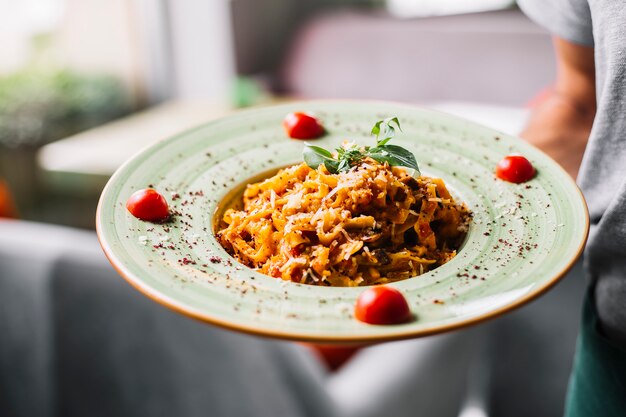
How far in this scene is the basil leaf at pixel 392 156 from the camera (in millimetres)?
1298

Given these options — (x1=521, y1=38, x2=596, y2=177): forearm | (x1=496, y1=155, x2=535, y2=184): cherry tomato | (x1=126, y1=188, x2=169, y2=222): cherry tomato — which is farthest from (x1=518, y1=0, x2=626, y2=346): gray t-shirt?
(x1=126, y1=188, x2=169, y2=222): cherry tomato

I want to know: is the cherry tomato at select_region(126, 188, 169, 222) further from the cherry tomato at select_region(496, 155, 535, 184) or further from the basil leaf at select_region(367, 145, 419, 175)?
the cherry tomato at select_region(496, 155, 535, 184)

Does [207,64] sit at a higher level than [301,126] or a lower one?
lower

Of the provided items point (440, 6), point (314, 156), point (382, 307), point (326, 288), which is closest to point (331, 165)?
point (314, 156)

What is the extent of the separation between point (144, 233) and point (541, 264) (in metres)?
0.70

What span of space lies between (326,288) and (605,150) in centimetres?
59

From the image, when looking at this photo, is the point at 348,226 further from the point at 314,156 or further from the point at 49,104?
the point at 49,104

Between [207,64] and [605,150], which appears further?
[207,64]

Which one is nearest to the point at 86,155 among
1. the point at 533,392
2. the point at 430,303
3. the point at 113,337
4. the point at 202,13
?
the point at 202,13

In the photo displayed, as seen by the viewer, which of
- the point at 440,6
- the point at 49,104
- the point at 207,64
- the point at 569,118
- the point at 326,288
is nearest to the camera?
the point at 326,288

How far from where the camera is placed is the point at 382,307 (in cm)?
98

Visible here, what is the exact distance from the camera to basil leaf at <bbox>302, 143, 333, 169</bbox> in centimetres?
130

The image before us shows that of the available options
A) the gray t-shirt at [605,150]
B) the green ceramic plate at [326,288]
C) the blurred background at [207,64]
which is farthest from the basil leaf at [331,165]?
the blurred background at [207,64]

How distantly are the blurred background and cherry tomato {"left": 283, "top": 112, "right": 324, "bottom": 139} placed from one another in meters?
3.53
